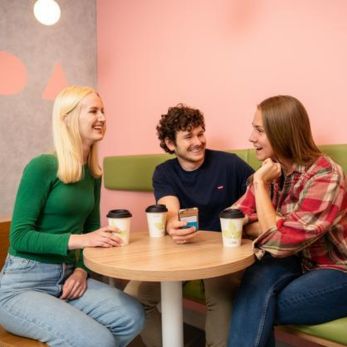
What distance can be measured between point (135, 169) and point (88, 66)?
1.07 m

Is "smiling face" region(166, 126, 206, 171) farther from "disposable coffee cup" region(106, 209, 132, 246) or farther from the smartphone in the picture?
"disposable coffee cup" region(106, 209, 132, 246)

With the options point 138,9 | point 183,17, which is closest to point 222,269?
point 183,17

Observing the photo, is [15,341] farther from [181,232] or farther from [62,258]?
[181,232]

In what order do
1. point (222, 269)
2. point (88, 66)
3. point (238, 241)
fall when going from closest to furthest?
point (222, 269)
point (238, 241)
point (88, 66)

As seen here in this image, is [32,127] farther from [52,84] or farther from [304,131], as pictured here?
[304,131]

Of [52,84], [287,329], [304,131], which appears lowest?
[287,329]

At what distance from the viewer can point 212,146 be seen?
8.02 ft

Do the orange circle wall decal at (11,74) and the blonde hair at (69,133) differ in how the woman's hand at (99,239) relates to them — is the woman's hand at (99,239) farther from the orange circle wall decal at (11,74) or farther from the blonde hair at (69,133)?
the orange circle wall decal at (11,74)

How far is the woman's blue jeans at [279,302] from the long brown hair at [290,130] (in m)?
0.46

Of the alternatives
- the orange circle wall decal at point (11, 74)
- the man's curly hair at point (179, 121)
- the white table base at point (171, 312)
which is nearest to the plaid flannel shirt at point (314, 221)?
the white table base at point (171, 312)

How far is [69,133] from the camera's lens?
1.59 meters

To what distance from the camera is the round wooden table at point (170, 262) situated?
111cm

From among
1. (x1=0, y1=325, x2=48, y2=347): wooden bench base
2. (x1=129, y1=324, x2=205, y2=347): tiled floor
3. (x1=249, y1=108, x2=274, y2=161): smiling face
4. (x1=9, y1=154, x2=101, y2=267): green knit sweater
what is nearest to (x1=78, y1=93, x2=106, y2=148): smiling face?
(x1=9, y1=154, x2=101, y2=267): green knit sweater

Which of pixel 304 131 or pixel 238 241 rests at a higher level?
pixel 304 131
